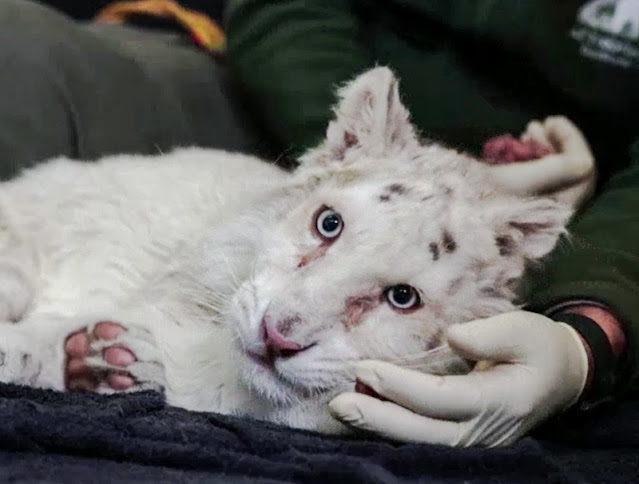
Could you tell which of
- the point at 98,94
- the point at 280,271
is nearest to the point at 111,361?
the point at 280,271

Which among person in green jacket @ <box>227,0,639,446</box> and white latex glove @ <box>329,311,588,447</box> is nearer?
white latex glove @ <box>329,311,588,447</box>

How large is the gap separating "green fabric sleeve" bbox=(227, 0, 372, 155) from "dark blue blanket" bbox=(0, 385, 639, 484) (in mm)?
930

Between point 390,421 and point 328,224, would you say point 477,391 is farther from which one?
point 328,224

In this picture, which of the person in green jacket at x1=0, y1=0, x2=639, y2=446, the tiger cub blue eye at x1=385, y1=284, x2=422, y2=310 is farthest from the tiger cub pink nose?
the person in green jacket at x1=0, y1=0, x2=639, y2=446

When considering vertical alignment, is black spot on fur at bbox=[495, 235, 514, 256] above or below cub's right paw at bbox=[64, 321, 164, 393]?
above

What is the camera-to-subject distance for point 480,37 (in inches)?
78.2

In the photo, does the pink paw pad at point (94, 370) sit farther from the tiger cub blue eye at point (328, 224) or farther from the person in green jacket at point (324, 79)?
the person in green jacket at point (324, 79)

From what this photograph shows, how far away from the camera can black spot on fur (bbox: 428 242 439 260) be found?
109cm

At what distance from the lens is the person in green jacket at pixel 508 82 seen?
1.27 meters

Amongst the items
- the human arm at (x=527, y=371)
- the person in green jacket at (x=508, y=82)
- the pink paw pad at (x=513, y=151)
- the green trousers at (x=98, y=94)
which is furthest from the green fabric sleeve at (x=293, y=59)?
the human arm at (x=527, y=371)

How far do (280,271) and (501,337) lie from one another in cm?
28

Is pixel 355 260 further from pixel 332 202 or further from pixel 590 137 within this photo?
pixel 590 137

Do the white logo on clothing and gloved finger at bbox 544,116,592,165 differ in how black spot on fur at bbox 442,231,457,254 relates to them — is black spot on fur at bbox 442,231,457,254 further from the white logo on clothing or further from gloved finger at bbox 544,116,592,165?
the white logo on clothing

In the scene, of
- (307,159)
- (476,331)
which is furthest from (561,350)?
(307,159)
